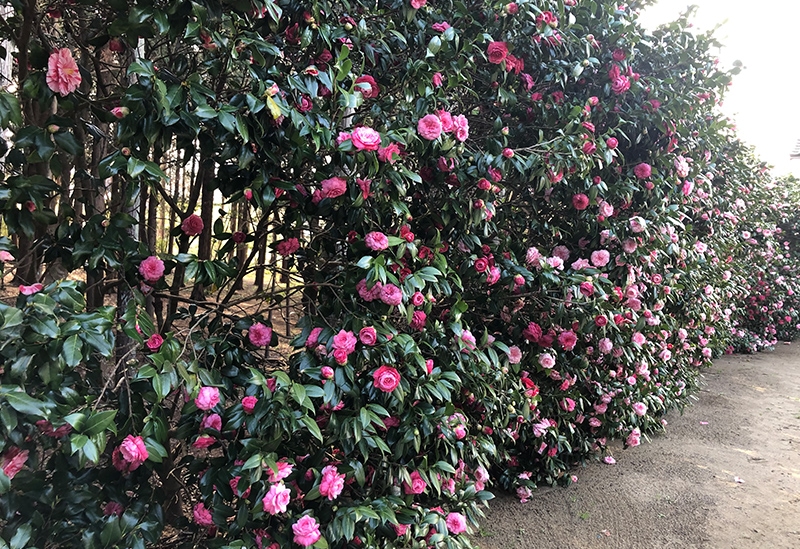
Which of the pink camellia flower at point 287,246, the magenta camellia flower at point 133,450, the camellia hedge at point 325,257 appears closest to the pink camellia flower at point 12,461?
the camellia hedge at point 325,257

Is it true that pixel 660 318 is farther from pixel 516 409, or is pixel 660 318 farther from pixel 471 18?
pixel 471 18

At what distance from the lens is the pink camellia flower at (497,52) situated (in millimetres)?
1791

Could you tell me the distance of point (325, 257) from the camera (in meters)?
1.73

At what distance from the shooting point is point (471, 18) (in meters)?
1.80

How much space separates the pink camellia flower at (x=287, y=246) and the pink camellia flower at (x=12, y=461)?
0.87 metres

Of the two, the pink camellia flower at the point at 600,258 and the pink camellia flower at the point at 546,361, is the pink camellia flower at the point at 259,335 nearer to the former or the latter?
the pink camellia flower at the point at 546,361

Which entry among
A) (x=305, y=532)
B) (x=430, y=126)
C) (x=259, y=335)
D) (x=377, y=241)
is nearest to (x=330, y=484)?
(x=305, y=532)

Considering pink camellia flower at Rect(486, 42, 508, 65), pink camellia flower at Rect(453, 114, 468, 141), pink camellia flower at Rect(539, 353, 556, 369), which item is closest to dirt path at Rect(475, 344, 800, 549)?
pink camellia flower at Rect(539, 353, 556, 369)

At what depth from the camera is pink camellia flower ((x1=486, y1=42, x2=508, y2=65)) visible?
1791mm

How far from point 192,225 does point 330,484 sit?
2.88 ft

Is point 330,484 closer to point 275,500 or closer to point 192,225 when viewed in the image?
point 275,500

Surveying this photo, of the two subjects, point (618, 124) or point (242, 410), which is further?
point (618, 124)

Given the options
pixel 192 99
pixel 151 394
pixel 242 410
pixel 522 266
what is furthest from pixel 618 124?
pixel 151 394

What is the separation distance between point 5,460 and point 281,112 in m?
0.93
